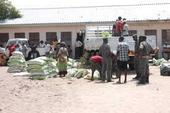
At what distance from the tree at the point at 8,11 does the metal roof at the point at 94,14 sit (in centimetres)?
70

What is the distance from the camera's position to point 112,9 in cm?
3953

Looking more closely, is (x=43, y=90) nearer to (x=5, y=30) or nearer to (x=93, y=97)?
(x=93, y=97)

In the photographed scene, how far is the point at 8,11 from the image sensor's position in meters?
40.7

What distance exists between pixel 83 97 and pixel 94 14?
24263 millimetres

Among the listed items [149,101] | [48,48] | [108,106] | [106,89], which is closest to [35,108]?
[108,106]

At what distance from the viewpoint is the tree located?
40.4m

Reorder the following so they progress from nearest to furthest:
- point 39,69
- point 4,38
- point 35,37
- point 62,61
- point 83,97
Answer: point 83,97, point 39,69, point 62,61, point 35,37, point 4,38

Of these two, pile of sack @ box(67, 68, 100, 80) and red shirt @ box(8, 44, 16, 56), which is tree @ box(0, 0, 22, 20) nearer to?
red shirt @ box(8, 44, 16, 56)

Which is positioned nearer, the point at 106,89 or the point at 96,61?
the point at 106,89

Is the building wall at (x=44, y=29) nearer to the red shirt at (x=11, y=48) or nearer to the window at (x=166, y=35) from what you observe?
the window at (x=166, y=35)

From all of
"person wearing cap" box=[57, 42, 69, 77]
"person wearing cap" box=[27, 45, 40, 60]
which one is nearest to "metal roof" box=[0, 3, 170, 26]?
"person wearing cap" box=[27, 45, 40, 60]

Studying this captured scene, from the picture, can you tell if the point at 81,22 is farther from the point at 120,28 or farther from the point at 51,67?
the point at 51,67

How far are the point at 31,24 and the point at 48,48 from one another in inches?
278

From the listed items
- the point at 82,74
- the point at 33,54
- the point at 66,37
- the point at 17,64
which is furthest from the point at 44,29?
the point at 82,74
